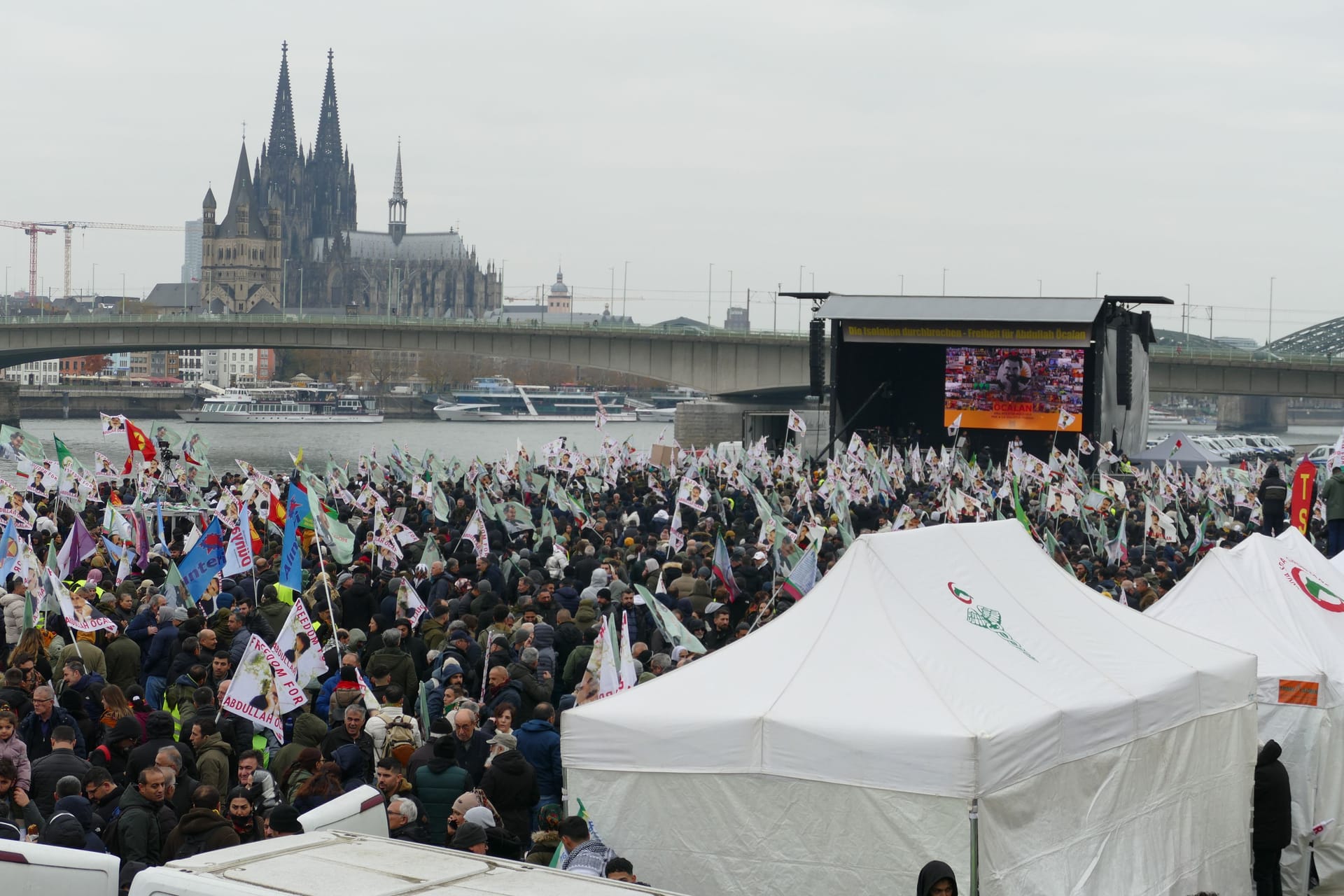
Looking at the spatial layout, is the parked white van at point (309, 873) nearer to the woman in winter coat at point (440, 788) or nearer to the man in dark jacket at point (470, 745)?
the woman in winter coat at point (440, 788)

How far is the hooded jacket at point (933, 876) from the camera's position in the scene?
6.39 metres

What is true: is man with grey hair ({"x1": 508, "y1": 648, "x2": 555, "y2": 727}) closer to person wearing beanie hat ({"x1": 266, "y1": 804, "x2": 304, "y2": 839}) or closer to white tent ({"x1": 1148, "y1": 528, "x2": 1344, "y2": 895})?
person wearing beanie hat ({"x1": 266, "y1": 804, "x2": 304, "y2": 839})

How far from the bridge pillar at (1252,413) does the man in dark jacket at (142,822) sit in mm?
141090

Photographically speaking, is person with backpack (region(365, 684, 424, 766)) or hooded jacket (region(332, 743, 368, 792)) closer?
hooded jacket (region(332, 743, 368, 792))

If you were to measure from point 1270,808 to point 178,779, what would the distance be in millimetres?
5703

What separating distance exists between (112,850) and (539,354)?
57903 mm

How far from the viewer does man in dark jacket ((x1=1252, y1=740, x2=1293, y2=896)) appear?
8.98 m

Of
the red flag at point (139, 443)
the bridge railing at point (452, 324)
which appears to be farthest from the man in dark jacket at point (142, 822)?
the bridge railing at point (452, 324)

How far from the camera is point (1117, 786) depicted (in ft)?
25.5

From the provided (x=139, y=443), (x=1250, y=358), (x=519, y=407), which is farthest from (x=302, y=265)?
(x=139, y=443)

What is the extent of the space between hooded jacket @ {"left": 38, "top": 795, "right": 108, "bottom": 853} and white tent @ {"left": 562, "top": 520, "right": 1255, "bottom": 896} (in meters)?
2.09

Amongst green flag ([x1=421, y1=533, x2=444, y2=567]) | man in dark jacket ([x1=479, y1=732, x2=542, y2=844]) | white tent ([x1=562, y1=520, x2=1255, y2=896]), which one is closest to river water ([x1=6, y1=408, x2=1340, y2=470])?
green flag ([x1=421, y1=533, x2=444, y2=567])

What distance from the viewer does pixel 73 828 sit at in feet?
21.8

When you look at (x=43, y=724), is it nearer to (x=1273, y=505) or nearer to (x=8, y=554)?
(x=8, y=554)
